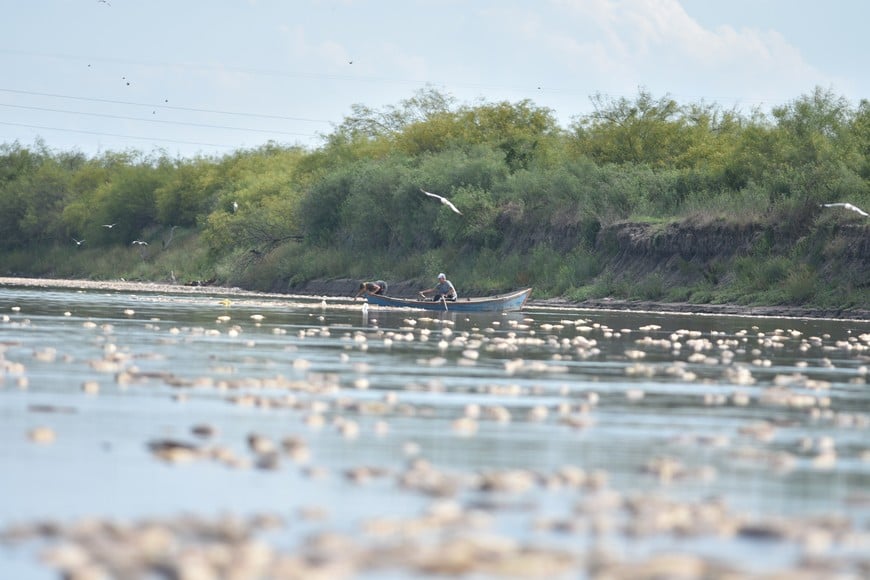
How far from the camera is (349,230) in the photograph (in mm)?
95250

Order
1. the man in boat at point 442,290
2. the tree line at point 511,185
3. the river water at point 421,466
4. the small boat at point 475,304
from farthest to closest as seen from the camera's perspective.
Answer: the tree line at point 511,185 → the man in boat at point 442,290 → the small boat at point 475,304 → the river water at point 421,466

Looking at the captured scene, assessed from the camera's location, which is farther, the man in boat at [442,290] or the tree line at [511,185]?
the tree line at [511,185]

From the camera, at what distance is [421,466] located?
39.9 ft

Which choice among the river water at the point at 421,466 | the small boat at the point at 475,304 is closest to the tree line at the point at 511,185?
the small boat at the point at 475,304

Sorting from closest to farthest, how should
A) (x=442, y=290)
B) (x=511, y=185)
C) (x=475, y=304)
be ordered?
(x=475, y=304), (x=442, y=290), (x=511, y=185)

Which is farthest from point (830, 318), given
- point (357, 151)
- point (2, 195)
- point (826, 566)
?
point (2, 195)

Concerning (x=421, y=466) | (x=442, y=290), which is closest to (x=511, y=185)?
(x=442, y=290)

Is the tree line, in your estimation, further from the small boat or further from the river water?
the river water

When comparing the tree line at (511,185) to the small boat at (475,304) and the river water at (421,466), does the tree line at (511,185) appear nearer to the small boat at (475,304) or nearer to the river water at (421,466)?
the small boat at (475,304)

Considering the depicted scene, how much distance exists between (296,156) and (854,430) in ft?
399

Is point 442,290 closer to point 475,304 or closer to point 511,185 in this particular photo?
point 475,304

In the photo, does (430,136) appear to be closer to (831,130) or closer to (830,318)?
(831,130)

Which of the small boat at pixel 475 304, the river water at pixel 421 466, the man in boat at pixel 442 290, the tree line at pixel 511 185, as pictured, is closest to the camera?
the river water at pixel 421 466

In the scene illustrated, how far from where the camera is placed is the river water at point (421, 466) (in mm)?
9148
